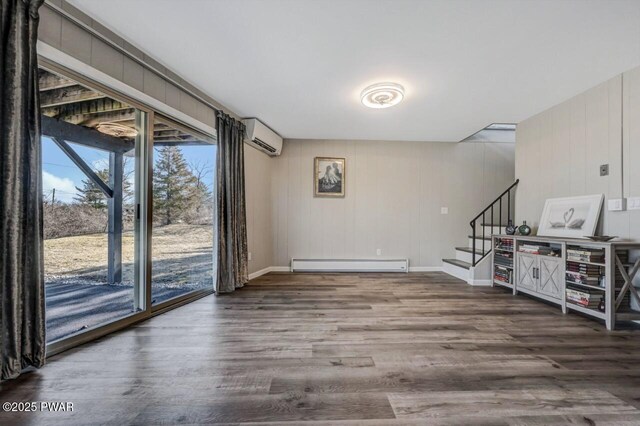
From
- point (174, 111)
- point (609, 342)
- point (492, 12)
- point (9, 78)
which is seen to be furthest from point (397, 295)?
point (9, 78)

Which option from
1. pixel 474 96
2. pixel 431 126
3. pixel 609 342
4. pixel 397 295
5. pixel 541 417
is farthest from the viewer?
pixel 431 126

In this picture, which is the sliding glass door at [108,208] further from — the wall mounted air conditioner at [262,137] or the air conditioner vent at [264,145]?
the air conditioner vent at [264,145]

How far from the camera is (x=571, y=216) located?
127 inches

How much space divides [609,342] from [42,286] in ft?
14.2

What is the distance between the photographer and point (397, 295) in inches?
139

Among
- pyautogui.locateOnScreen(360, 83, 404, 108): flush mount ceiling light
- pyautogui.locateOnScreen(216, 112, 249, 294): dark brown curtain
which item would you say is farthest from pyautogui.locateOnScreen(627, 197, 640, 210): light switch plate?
pyautogui.locateOnScreen(216, 112, 249, 294): dark brown curtain

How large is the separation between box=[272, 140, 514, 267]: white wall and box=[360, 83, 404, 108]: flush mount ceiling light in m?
2.11

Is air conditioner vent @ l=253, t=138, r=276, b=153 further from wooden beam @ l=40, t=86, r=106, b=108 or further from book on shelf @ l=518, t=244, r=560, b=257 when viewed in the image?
book on shelf @ l=518, t=244, r=560, b=257

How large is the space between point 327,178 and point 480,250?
10.2ft

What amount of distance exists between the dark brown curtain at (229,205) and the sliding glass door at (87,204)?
108 centimetres

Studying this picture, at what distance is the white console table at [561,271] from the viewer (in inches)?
97.3

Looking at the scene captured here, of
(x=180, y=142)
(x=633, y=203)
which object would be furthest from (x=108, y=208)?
(x=633, y=203)

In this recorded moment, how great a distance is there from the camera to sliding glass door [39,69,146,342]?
1976 millimetres

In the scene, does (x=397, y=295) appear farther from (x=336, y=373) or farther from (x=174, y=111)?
(x=174, y=111)
